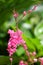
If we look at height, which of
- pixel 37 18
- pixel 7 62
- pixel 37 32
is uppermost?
pixel 37 18

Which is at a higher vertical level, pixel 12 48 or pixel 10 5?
pixel 10 5

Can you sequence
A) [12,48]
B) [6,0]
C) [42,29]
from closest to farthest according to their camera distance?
[12,48], [6,0], [42,29]

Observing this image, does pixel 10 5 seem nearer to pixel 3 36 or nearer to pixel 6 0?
pixel 6 0

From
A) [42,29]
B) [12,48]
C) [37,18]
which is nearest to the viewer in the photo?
[12,48]

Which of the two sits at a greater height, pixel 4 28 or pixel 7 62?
pixel 4 28

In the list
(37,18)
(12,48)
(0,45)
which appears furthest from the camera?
(37,18)

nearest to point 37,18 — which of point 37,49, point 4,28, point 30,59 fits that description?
point 4,28

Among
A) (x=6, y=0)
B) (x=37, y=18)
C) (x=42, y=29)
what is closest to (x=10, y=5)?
(x=6, y=0)

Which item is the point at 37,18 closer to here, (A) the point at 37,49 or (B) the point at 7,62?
(A) the point at 37,49

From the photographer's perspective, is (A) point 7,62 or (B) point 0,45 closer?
(A) point 7,62
